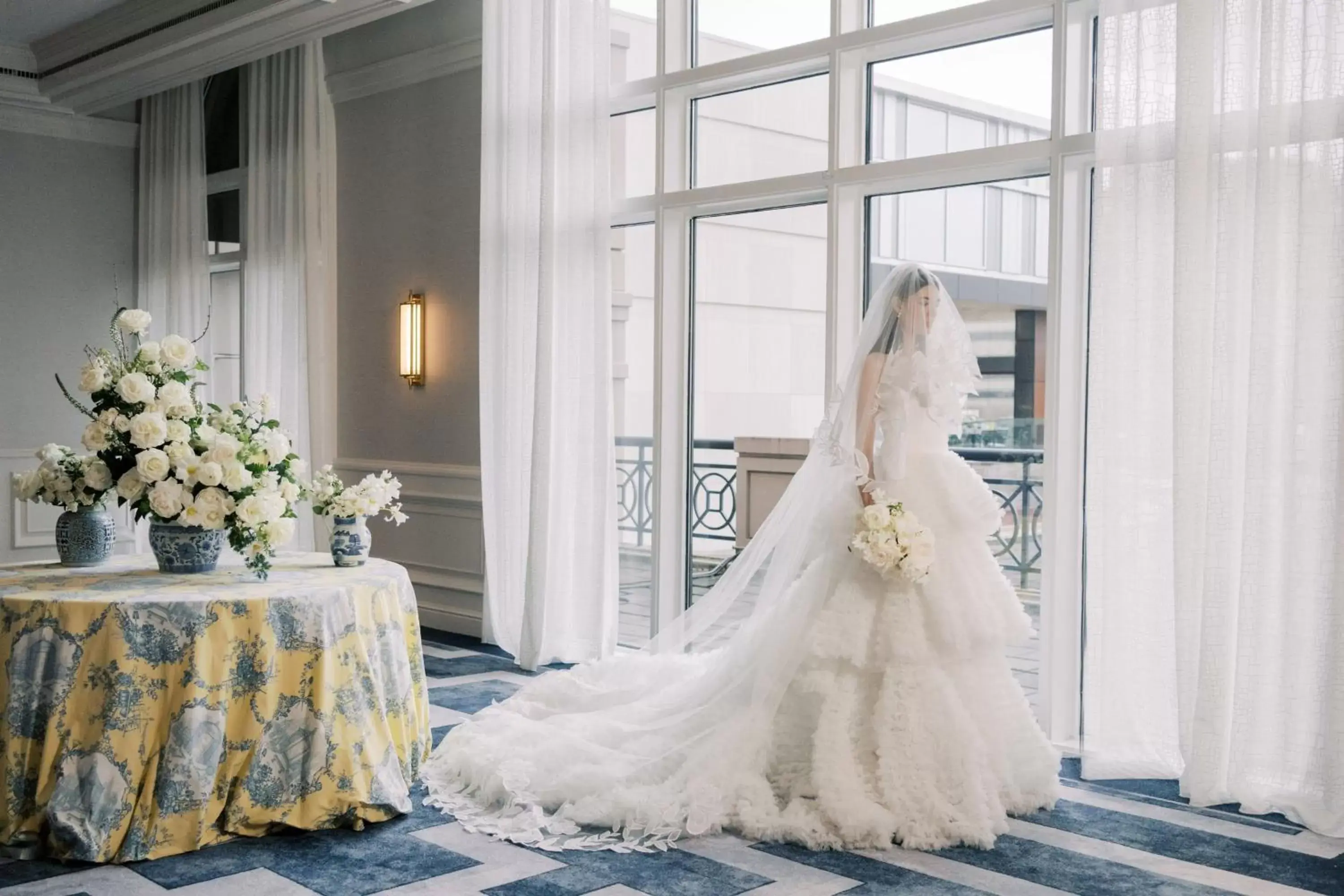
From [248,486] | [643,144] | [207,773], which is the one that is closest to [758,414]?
[643,144]

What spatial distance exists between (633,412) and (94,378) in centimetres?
336

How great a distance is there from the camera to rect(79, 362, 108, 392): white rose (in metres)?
3.98

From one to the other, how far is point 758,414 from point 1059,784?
247cm

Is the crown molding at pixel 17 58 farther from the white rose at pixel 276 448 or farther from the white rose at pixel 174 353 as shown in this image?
the white rose at pixel 276 448

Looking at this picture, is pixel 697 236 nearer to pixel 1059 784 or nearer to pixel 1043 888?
→ pixel 1059 784

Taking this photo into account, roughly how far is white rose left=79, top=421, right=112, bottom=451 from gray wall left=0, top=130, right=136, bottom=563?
19.9 ft

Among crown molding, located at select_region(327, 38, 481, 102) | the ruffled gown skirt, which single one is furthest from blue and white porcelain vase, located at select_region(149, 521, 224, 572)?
crown molding, located at select_region(327, 38, 481, 102)

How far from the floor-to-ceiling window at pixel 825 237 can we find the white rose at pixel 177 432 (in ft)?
9.69

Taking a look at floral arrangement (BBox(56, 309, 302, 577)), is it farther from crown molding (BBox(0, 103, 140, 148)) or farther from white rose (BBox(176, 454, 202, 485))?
crown molding (BBox(0, 103, 140, 148))

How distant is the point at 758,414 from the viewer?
636 centimetres

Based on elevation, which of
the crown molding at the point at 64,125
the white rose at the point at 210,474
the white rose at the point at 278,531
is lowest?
the white rose at the point at 278,531

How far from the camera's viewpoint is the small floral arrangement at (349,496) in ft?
14.6

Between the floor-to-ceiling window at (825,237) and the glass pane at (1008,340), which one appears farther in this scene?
the glass pane at (1008,340)

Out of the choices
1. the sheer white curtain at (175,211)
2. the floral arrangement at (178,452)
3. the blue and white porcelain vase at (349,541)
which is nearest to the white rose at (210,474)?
the floral arrangement at (178,452)
